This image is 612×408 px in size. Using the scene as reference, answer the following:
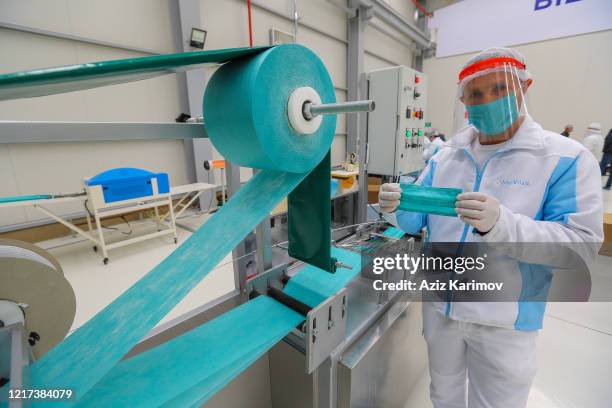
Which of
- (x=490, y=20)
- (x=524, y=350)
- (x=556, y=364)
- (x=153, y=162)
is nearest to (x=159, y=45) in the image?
(x=153, y=162)

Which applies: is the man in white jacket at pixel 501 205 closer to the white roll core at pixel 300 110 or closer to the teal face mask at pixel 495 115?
the teal face mask at pixel 495 115

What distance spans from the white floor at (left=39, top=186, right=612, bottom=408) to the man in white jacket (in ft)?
2.29

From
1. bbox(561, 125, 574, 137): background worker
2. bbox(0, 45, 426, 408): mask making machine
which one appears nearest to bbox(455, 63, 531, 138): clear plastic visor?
bbox(0, 45, 426, 408): mask making machine

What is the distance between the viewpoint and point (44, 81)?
32 centimetres

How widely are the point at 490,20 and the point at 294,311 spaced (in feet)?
8.50

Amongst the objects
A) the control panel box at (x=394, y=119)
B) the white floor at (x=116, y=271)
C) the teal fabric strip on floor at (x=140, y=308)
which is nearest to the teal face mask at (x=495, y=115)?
the teal fabric strip on floor at (x=140, y=308)

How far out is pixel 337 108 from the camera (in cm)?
50

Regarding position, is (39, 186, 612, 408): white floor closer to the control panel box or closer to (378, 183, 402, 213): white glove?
(378, 183, 402, 213): white glove

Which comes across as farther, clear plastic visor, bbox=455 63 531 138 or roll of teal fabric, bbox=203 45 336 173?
clear plastic visor, bbox=455 63 531 138

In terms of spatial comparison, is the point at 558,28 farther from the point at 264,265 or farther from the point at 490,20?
the point at 264,265

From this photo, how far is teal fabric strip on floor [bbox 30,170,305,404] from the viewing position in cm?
39

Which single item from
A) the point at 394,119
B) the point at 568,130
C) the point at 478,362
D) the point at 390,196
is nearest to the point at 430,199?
the point at 390,196

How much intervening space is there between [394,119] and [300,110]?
8.65 ft

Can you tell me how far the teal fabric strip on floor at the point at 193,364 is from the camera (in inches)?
19.3
